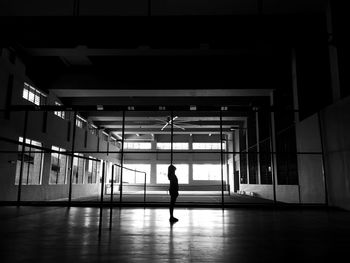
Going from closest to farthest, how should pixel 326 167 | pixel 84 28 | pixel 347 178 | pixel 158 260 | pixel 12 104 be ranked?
1. pixel 158 260
2. pixel 84 28
3. pixel 347 178
4. pixel 326 167
5. pixel 12 104

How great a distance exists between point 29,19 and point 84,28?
49.5 inches

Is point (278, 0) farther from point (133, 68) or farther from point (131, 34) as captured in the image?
point (133, 68)

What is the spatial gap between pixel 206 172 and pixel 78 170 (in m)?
14.3

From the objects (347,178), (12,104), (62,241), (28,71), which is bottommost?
(62,241)

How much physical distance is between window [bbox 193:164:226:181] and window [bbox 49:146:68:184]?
49.8 ft

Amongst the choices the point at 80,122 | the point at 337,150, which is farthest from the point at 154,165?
the point at 337,150

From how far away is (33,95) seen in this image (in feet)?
45.8

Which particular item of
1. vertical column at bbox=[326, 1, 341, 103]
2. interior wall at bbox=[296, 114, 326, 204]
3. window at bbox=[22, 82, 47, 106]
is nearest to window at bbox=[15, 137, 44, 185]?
window at bbox=[22, 82, 47, 106]

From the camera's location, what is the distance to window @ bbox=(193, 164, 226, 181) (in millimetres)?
30484

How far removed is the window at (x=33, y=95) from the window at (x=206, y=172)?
18.8m

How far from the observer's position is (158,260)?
305 cm

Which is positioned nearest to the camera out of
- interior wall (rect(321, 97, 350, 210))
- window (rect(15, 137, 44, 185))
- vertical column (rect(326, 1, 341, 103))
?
interior wall (rect(321, 97, 350, 210))

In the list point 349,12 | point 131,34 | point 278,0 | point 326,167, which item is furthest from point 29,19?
point 326,167

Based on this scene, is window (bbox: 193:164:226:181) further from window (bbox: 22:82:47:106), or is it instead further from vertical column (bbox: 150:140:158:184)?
window (bbox: 22:82:47:106)
